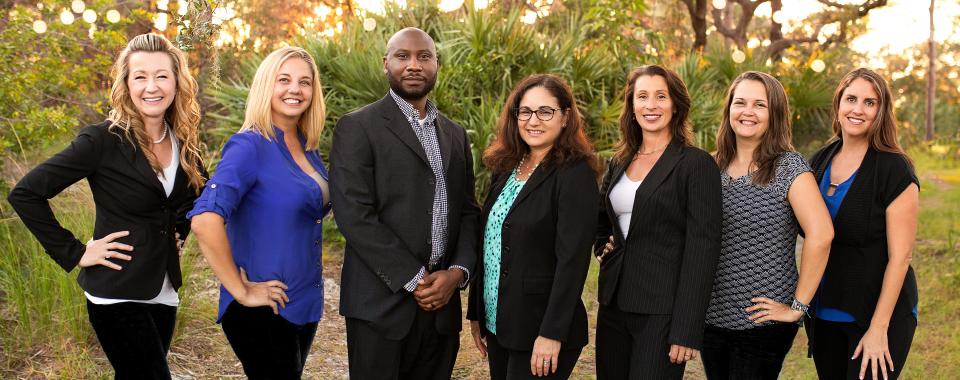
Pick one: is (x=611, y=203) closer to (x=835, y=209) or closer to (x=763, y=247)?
(x=763, y=247)

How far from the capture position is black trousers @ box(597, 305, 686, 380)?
3.37 m

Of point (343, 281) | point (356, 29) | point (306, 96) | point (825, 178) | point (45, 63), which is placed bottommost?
point (343, 281)

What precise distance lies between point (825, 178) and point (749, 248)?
577 millimetres

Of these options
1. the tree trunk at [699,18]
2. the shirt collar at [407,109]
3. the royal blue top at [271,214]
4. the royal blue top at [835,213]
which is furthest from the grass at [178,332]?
the tree trunk at [699,18]

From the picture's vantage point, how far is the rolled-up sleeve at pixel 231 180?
3.25m

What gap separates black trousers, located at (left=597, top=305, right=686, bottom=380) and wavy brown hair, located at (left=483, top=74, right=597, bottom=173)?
0.66 meters

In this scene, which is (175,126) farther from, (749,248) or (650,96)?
(749,248)

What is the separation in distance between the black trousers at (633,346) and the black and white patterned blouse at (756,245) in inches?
13.4

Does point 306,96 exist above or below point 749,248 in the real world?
above

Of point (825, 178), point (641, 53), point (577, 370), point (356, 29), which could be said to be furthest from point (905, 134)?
point (825, 178)

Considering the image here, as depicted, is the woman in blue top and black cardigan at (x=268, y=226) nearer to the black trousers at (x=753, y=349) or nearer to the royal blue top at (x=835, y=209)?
the black trousers at (x=753, y=349)

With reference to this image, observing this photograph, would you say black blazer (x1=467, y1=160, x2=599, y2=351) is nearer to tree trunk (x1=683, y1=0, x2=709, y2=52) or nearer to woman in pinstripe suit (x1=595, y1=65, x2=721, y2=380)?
woman in pinstripe suit (x1=595, y1=65, x2=721, y2=380)

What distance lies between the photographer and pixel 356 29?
406 inches

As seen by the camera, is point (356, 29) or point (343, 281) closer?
point (343, 281)
